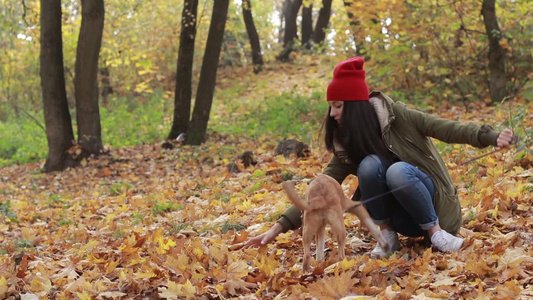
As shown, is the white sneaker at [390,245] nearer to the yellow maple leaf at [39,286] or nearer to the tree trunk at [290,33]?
the yellow maple leaf at [39,286]

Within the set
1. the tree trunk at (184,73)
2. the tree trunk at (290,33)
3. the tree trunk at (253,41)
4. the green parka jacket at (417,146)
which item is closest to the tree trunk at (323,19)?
the tree trunk at (290,33)

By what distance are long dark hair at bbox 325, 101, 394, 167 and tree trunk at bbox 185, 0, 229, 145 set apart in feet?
30.0

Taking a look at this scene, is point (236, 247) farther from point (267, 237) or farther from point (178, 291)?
point (178, 291)

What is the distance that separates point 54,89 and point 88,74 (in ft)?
2.38

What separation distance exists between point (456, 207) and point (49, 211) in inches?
220

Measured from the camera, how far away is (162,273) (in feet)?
12.7

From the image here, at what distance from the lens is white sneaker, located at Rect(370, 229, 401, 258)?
4174mm

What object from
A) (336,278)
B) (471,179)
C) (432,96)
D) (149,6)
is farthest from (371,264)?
(149,6)

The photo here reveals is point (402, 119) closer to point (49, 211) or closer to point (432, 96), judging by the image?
point (49, 211)

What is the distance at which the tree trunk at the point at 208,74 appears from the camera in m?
12.9

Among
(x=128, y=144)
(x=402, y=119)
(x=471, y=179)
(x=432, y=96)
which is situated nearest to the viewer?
(x=402, y=119)

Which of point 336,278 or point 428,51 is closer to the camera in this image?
point 336,278

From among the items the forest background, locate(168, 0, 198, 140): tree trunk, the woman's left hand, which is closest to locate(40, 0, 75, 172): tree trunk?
the forest background

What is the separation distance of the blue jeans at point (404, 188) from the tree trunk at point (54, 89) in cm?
925
